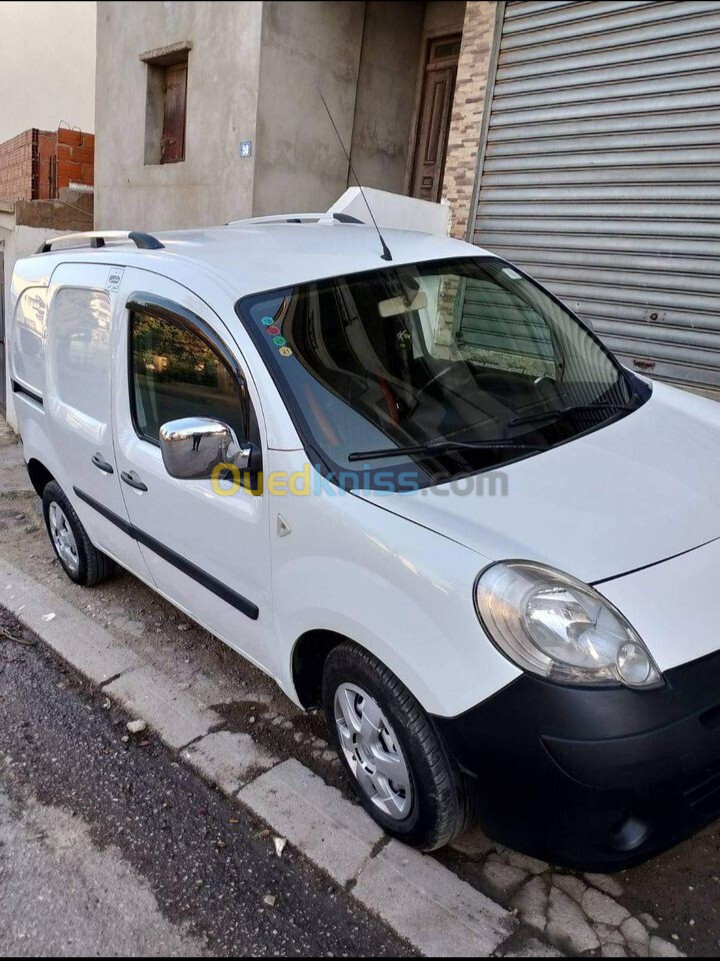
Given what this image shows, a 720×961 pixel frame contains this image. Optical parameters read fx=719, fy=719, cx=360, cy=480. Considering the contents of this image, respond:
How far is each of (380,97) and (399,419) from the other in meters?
7.53

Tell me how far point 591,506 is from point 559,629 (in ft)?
1.40

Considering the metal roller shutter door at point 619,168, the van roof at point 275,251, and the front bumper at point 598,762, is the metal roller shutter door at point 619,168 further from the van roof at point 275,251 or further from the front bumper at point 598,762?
the front bumper at point 598,762

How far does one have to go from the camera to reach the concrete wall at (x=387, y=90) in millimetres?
8359

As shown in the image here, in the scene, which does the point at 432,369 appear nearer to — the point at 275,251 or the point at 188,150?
the point at 275,251

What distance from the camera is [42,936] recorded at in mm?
2102

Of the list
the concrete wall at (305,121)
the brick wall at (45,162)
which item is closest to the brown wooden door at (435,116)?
the concrete wall at (305,121)

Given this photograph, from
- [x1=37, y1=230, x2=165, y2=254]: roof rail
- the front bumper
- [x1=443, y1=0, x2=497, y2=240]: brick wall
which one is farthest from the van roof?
[x1=443, y1=0, x2=497, y2=240]: brick wall

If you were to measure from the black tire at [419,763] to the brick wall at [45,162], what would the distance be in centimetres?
1016

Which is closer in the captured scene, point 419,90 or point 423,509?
point 423,509

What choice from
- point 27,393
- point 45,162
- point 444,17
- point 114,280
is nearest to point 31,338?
point 27,393

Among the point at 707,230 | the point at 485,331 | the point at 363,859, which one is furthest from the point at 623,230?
the point at 363,859

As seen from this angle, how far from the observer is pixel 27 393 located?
422 cm

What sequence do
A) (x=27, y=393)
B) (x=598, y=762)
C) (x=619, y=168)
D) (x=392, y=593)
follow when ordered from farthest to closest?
1. (x=619, y=168)
2. (x=27, y=393)
3. (x=392, y=593)
4. (x=598, y=762)

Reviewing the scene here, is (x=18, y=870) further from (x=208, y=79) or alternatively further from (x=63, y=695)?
(x=208, y=79)
